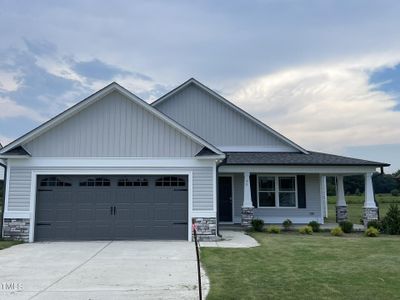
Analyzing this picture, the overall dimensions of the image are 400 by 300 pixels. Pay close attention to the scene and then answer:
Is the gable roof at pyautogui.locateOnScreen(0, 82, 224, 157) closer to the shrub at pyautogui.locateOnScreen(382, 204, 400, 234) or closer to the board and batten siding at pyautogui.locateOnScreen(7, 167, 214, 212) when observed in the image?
the board and batten siding at pyautogui.locateOnScreen(7, 167, 214, 212)

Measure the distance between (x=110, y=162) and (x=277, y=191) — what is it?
8.73 metres

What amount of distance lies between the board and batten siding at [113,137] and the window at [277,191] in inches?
250

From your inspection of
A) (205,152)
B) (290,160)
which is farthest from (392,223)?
(205,152)

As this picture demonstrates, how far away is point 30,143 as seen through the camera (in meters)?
14.0

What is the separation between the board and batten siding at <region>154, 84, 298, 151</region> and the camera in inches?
805

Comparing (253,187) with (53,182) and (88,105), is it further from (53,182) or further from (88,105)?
(53,182)

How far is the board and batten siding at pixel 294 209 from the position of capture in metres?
19.2

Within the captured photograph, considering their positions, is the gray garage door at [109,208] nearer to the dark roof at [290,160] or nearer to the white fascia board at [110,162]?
the white fascia board at [110,162]

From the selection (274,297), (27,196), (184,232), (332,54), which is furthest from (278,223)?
(274,297)

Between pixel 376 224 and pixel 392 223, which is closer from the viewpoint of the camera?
pixel 392 223

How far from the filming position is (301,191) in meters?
19.3

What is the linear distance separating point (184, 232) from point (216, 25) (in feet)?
24.8

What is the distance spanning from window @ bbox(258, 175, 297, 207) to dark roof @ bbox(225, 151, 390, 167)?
1.14 meters

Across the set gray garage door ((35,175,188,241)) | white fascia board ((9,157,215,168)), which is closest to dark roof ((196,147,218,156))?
white fascia board ((9,157,215,168))
